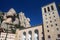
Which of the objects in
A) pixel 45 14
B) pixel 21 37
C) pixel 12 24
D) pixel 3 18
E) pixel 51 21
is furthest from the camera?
pixel 3 18

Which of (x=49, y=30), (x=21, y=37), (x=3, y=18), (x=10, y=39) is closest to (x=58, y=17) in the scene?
(x=49, y=30)

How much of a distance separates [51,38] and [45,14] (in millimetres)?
8778

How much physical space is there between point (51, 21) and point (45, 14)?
382 cm

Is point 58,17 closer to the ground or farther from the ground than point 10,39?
farther from the ground

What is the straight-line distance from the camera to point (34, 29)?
1380 inches

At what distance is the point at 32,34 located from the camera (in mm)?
34875

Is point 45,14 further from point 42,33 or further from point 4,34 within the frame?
point 4,34

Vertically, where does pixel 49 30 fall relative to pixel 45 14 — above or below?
below

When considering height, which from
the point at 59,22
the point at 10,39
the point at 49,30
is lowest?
the point at 10,39

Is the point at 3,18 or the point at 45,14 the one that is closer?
the point at 45,14

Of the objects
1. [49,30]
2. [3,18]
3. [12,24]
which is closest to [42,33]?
[49,30]

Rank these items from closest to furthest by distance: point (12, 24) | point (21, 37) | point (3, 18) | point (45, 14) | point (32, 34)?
1. point (45, 14)
2. point (32, 34)
3. point (21, 37)
4. point (12, 24)
5. point (3, 18)

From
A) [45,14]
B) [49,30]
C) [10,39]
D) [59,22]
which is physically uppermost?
[45,14]

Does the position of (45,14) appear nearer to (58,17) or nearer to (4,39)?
(58,17)
